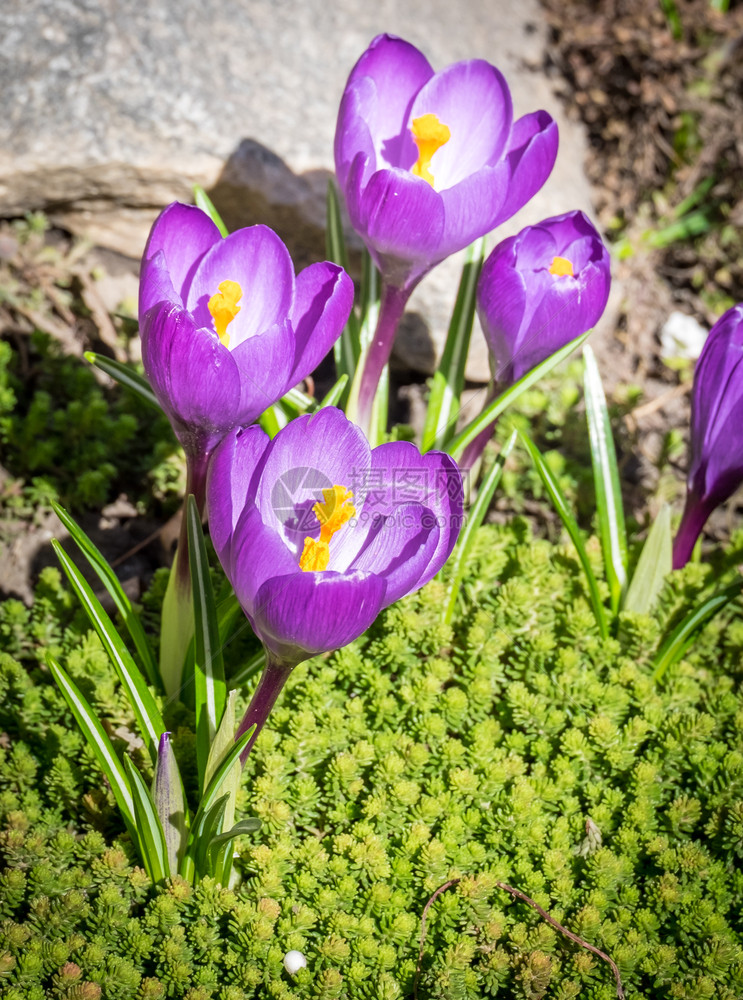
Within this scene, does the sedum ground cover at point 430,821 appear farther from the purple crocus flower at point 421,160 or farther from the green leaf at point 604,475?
the purple crocus flower at point 421,160

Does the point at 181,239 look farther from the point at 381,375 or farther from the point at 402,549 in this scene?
the point at 402,549

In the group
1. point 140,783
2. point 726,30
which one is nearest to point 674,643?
point 140,783

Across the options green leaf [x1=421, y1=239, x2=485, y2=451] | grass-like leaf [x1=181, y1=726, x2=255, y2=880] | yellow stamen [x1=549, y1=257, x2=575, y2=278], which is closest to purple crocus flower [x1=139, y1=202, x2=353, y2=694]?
grass-like leaf [x1=181, y1=726, x2=255, y2=880]

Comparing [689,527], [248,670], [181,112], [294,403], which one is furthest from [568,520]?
[181,112]

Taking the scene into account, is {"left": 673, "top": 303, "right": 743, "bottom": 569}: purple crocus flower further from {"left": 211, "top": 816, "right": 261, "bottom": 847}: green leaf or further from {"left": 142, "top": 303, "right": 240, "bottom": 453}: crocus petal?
{"left": 211, "top": 816, "right": 261, "bottom": 847}: green leaf

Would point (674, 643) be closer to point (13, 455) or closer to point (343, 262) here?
point (343, 262)

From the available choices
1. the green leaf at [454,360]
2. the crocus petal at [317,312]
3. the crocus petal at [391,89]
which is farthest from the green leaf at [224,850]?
the crocus petal at [391,89]

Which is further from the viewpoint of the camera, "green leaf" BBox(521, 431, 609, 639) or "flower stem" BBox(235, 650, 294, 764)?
"green leaf" BBox(521, 431, 609, 639)
